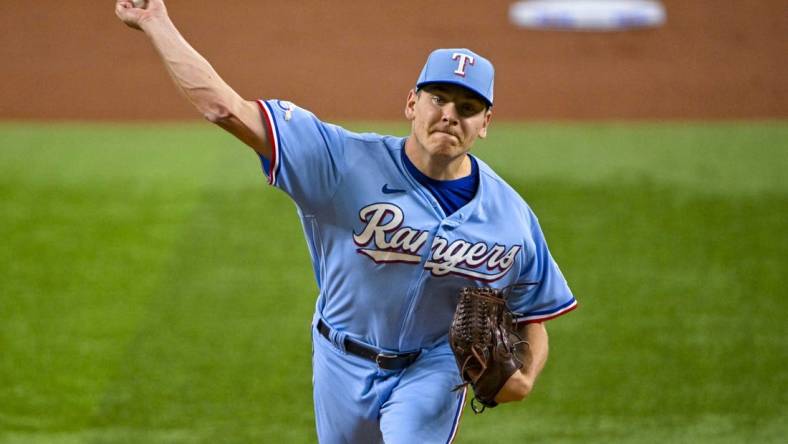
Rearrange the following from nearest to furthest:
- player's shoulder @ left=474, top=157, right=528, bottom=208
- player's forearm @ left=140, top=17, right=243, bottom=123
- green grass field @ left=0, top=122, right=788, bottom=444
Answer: player's forearm @ left=140, top=17, right=243, bottom=123
player's shoulder @ left=474, top=157, right=528, bottom=208
green grass field @ left=0, top=122, right=788, bottom=444

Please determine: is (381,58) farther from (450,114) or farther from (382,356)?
(450,114)

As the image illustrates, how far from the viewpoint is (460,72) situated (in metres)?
3.84

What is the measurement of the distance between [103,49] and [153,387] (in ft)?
20.7

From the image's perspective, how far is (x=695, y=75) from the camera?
11.8 metres

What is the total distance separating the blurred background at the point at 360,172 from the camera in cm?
666

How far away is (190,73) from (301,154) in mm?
488

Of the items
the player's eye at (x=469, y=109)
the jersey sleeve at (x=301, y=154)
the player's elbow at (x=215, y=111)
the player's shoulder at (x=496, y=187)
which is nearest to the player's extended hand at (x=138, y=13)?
the player's elbow at (x=215, y=111)

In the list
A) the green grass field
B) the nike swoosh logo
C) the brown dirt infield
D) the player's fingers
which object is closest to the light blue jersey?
the nike swoosh logo

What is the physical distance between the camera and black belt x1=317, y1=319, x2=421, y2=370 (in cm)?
Result: 412

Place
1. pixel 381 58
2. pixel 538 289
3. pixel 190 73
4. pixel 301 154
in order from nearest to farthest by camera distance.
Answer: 1. pixel 190 73
2. pixel 301 154
3. pixel 538 289
4. pixel 381 58

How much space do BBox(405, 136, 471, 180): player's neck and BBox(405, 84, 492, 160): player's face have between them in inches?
1.9

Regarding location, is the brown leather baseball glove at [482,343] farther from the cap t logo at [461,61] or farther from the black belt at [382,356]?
the cap t logo at [461,61]

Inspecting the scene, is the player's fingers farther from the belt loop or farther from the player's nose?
the belt loop

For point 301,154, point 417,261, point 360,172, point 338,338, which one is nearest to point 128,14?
point 301,154
